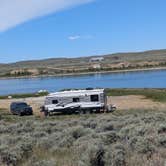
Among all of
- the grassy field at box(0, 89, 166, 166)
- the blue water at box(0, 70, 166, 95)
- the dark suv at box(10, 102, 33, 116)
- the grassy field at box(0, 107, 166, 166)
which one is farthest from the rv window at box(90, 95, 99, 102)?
the blue water at box(0, 70, 166, 95)

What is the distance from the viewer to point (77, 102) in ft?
165

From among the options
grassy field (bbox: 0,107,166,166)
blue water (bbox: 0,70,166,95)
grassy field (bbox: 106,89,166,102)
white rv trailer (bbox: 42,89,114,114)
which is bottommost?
blue water (bbox: 0,70,166,95)

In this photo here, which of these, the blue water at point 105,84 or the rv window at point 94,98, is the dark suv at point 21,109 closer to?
the rv window at point 94,98

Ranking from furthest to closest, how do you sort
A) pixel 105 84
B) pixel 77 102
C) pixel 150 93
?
pixel 105 84 < pixel 150 93 < pixel 77 102

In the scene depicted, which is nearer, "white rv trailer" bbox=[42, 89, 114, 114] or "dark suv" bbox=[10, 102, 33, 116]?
"white rv trailer" bbox=[42, 89, 114, 114]

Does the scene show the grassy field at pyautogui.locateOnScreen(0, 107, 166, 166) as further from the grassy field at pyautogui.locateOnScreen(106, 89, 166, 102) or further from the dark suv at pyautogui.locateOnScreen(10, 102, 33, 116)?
the grassy field at pyautogui.locateOnScreen(106, 89, 166, 102)

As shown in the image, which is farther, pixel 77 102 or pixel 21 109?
pixel 21 109

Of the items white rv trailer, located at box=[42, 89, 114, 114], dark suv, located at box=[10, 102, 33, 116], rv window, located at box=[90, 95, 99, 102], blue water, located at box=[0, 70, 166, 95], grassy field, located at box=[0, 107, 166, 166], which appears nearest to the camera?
grassy field, located at box=[0, 107, 166, 166]

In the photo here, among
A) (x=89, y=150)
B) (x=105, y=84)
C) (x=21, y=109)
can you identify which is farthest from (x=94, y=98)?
(x=105, y=84)

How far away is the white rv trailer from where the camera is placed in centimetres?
4956

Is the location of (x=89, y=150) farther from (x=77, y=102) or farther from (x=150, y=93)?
(x=150, y=93)

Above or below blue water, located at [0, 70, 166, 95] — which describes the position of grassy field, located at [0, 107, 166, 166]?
above

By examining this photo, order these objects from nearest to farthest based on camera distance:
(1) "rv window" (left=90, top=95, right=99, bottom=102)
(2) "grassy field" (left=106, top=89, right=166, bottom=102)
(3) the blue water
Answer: (1) "rv window" (left=90, top=95, right=99, bottom=102) → (2) "grassy field" (left=106, top=89, right=166, bottom=102) → (3) the blue water

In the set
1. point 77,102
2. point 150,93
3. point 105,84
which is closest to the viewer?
point 77,102
